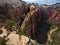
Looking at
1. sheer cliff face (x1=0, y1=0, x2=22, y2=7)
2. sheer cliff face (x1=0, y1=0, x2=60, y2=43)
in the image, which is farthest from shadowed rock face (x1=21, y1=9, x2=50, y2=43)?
sheer cliff face (x1=0, y1=0, x2=22, y2=7)

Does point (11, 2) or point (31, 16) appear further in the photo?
point (11, 2)

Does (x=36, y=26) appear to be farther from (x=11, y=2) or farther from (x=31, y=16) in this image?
(x=11, y=2)

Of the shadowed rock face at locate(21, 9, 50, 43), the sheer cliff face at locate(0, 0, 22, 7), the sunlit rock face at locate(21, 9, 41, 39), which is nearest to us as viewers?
the sunlit rock face at locate(21, 9, 41, 39)

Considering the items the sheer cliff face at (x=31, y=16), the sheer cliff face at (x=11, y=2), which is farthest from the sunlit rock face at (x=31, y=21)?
the sheer cliff face at (x=11, y=2)

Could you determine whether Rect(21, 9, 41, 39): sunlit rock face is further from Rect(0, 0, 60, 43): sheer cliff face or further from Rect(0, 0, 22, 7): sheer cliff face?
Rect(0, 0, 22, 7): sheer cliff face

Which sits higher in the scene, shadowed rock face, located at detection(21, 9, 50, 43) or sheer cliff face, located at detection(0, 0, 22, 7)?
sheer cliff face, located at detection(0, 0, 22, 7)

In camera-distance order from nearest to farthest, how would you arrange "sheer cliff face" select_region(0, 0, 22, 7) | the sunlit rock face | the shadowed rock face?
the sunlit rock face < the shadowed rock face < "sheer cliff face" select_region(0, 0, 22, 7)

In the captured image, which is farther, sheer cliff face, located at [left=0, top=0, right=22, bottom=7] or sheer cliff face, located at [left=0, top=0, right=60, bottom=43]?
sheer cliff face, located at [left=0, top=0, right=22, bottom=7]

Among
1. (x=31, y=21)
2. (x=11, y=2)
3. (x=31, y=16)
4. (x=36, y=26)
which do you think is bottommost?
(x=36, y=26)

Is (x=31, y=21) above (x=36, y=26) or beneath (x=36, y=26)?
above

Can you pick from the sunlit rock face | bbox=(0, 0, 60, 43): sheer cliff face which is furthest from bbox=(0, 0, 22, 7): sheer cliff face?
the sunlit rock face

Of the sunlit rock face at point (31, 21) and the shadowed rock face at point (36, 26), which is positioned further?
the shadowed rock face at point (36, 26)

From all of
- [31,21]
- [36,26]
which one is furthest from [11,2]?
[36,26]

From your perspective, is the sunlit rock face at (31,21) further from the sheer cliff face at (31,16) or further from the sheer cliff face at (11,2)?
the sheer cliff face at (11,2)
